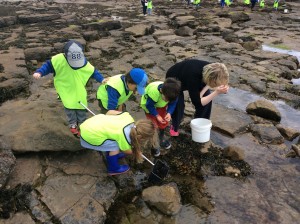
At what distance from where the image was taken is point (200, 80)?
3580mm

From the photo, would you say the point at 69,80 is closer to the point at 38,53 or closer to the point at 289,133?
the point at 289,133

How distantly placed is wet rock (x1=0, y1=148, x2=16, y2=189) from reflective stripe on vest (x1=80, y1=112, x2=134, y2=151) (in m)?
0.79

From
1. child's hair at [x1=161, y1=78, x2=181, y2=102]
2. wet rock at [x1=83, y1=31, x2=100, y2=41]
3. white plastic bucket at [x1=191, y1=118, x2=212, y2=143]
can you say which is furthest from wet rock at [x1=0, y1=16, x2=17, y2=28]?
child's hair at [x1=161, y1=78, x2=181, y2=102]

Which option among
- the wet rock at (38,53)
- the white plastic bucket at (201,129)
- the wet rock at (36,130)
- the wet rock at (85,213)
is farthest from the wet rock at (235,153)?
the wet rock at (38,53)

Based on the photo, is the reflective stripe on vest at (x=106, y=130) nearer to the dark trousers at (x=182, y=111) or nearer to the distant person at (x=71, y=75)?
the distant person at (x=71, y=75)

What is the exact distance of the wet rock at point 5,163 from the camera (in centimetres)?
302

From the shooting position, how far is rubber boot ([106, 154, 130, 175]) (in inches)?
132

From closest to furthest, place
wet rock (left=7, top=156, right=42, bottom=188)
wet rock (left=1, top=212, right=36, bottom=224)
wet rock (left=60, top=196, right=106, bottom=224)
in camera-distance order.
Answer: wet rock (left=1, top=212, right=36, bottom=224), wet rock (left=60, top=196, right=106, bottom=224), wet rock (left=7, top=156, right=42, bottom=188)

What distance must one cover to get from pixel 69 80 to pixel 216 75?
1.85 meters

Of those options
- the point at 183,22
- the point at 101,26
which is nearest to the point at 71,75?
the point at 101,26

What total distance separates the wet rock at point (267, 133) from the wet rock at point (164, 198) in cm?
187

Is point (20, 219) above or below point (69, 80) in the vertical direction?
below

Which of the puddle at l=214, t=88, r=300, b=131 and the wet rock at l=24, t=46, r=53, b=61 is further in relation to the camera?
the wet rock at l=24, t=46, r=53, b=61

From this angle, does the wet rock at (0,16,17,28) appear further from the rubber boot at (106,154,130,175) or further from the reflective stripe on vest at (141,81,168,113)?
the rubber boot at (106,154,130,175)
